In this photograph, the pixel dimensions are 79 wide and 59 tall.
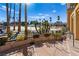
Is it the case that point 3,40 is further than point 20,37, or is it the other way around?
point 20,37

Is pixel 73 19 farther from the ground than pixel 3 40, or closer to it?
farther from the ground

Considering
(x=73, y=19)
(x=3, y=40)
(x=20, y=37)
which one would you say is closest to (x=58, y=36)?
(x=73, y=19)

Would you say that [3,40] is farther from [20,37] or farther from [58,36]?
[58,36]

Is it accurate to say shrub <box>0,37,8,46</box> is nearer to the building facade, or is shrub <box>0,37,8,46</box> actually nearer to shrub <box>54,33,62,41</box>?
shrub <box>54,33,62,41</box>

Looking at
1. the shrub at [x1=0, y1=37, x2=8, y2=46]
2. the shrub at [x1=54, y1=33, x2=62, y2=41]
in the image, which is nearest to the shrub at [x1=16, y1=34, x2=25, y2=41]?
the shrub at [x1=0, y1=37, x2=8, y2=46]

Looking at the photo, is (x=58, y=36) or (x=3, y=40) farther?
(x=58, y=36)

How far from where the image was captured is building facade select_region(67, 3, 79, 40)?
3395 millimetres

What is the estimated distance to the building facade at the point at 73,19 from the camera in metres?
3.39

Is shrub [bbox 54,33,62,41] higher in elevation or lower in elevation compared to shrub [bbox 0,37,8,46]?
higher

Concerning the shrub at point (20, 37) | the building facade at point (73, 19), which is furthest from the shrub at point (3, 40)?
the building facade at point (73, 19)

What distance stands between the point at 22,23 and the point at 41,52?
621mm

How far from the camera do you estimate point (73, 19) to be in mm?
3492

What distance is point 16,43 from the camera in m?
3.37

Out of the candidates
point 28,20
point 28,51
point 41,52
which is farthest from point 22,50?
point 28,20
